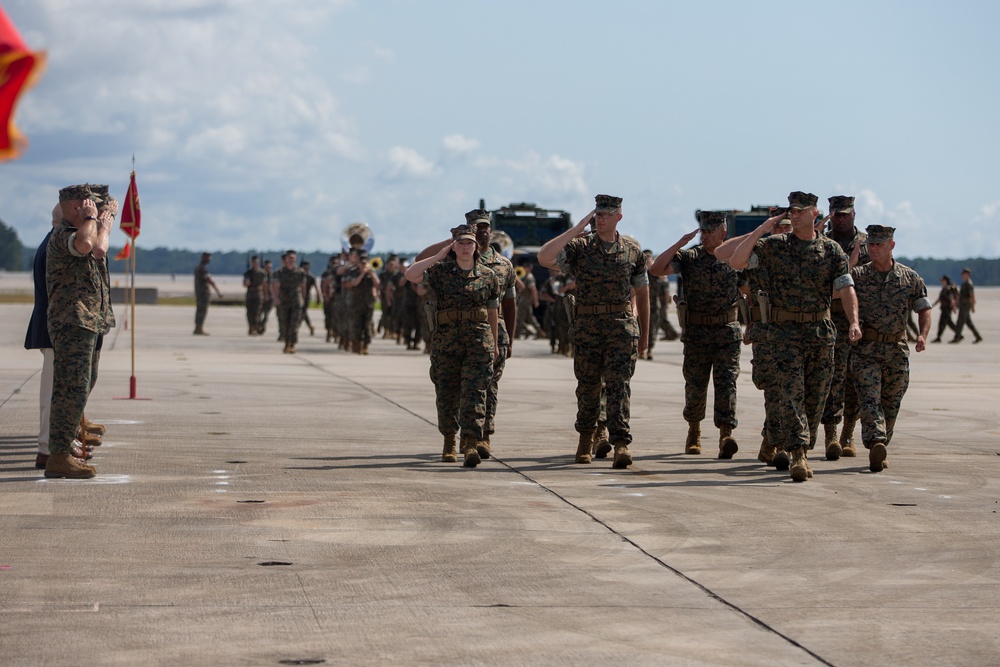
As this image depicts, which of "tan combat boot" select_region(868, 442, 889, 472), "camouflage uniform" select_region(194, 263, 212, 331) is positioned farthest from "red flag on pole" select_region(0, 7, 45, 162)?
"camouflage uniform" select_region(194, 263, 212, 331)

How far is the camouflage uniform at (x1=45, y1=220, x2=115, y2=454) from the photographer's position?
31.6ft

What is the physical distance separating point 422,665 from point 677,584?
1.82m

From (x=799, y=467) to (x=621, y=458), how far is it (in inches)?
51.6

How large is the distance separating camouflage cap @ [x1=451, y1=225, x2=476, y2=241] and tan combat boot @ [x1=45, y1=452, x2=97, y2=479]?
3.17 meters

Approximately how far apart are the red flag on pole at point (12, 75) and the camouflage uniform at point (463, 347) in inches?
302

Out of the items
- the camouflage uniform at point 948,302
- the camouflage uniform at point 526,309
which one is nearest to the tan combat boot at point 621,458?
the camouflage uniform at point 526,309

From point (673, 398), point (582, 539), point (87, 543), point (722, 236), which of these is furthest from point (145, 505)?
point (673, 398)

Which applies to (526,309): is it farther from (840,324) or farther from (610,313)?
(610,313)

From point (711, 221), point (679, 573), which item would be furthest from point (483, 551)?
point (711, 221)

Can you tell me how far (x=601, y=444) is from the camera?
1141 cm

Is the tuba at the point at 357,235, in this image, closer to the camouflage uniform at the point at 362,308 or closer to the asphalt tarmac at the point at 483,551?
the camouflage uniform at the point at 362,308

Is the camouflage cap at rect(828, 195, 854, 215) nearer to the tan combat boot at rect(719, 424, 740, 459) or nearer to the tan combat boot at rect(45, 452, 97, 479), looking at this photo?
the tan combat boot at rect(719, 424, 740, 459)

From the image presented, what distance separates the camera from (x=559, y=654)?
17.9ft

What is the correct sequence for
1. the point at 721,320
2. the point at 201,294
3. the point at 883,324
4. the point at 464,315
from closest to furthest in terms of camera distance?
the point at 464,315
the point at 883,324
the point at 721,320
the point at 201,294
